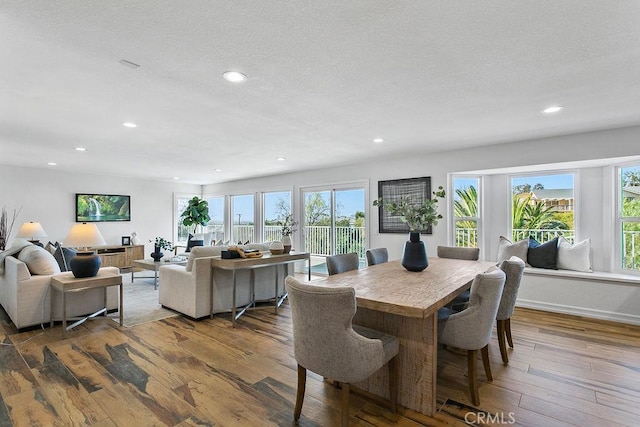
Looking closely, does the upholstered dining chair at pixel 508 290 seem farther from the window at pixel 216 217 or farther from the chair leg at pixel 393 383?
the window at pixel 216 217

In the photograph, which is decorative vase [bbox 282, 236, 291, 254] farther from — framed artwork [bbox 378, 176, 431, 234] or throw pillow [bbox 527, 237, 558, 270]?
throw pillow [bbox 527, 237, 558, 270]

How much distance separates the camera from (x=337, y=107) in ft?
10.0

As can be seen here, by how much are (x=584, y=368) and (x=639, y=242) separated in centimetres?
247

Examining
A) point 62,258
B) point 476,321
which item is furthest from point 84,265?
point 476,321

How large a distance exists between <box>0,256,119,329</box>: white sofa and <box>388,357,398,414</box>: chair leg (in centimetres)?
379

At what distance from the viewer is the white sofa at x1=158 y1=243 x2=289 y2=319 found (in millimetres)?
3916

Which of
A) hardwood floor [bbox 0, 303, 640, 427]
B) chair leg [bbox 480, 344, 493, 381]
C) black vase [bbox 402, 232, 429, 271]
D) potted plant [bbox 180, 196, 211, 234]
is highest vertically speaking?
potted plant [bbox 180, 196, 211, 234]

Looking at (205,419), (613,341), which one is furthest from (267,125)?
(613,341)

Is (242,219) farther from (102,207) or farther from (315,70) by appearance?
(315,70)

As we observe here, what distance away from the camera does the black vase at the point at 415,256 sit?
3006 mm

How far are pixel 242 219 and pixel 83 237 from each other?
509 cm

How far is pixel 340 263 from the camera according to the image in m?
3.19

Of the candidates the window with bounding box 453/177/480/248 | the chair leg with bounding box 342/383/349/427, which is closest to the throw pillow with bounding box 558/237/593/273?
the window with bounding box 453/177/480/248

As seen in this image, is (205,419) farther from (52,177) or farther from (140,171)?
(52,177)
